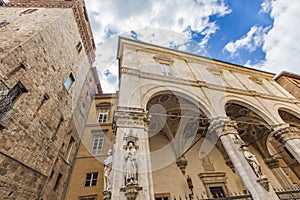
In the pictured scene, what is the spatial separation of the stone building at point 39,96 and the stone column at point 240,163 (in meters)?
8.13

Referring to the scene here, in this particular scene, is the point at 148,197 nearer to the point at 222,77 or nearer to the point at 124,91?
the point at 124,91

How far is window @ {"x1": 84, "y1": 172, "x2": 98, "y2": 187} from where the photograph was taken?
375 inches

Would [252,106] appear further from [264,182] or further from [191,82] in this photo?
[264,182]

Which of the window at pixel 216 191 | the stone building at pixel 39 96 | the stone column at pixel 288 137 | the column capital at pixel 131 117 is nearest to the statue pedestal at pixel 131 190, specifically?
the column capital at pixel 131 117

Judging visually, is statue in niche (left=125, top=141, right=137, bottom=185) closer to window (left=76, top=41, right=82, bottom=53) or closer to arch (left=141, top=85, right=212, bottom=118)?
arch (left=141, top=85, right=212, bottom=118)

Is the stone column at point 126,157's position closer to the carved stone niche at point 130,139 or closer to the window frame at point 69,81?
the carved stone niche at point 130,139

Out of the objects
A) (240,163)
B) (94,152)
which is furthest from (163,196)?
(94,152)

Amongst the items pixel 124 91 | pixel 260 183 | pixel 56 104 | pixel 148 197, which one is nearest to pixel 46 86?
pixel 56 104

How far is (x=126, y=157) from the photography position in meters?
4.39

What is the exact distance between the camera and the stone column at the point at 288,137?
23.2 ft

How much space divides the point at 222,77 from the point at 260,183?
23.6ft

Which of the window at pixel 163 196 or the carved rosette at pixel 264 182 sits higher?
the window at pixel 163 196

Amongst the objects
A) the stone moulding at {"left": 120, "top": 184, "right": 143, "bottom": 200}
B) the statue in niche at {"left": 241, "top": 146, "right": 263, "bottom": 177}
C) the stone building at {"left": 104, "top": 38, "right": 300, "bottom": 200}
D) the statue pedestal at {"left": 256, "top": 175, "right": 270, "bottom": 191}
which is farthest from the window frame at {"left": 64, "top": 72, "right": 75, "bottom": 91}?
the statue pedestal at {"left": 256, "top": 175, "right": 270, "bottom": 191}

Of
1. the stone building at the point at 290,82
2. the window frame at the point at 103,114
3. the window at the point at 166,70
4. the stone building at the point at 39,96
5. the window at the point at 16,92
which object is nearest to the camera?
the stone building at the point at 39,96
